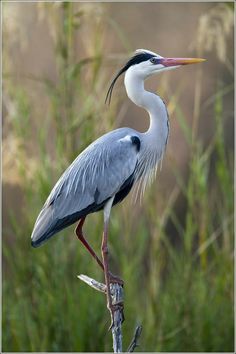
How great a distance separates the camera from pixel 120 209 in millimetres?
3354

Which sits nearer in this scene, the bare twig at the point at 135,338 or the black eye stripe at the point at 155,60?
the bare twig at the point at 135,338

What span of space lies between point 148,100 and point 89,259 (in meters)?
0.83

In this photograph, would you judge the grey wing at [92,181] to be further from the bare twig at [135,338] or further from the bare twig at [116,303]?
the bare twig at [135,338]

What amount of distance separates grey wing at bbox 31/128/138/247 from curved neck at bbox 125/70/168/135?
8cm

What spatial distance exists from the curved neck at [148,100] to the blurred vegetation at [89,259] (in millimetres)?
535

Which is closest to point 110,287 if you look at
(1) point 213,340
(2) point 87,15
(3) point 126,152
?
(3) point 126,152

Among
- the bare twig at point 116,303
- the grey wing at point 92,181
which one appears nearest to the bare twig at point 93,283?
the bare twig at point 116,303

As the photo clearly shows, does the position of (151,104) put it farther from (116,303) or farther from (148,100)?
(116,303)

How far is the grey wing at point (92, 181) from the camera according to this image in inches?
98.7

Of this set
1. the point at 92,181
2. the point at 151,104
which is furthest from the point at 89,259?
the point at 151,104

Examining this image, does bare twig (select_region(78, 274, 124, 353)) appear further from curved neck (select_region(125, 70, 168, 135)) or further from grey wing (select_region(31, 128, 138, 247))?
curved neck (select_region(125, 70, 168, 135))

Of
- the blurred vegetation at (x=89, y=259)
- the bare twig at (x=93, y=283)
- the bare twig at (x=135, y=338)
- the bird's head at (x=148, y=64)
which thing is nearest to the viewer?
the bare twig at (x=135, y=338)

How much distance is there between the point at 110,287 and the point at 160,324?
0.72m

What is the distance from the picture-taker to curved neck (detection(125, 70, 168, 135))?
256cm
